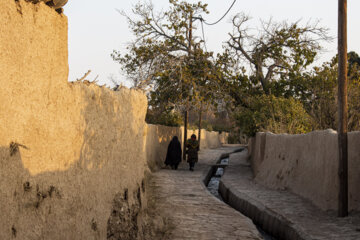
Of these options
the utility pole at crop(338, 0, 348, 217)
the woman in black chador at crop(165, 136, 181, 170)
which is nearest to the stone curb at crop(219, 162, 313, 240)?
the utility pole at crop(338, 0, 348, 217)

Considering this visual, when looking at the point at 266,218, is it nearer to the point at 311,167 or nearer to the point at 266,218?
the point at 266,218

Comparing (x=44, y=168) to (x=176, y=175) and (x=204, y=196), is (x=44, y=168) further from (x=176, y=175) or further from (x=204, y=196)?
(x=176, y=175)

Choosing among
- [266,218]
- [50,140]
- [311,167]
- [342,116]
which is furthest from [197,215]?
[50,140]

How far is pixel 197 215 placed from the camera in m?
8.60

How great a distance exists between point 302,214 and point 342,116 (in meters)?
1.89

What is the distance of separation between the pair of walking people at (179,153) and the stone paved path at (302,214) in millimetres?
3763

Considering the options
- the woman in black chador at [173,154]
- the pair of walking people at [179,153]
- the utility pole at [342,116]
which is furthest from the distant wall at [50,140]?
the woman in black chador at [173,154]

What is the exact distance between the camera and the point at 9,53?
11.4 feet

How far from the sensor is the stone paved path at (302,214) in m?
7.15

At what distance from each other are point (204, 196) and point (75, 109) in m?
6.76

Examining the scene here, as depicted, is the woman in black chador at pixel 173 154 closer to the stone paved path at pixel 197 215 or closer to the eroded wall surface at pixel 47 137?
the stone paved path at pixel 197 215

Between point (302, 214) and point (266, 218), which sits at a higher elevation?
point (302, 214)

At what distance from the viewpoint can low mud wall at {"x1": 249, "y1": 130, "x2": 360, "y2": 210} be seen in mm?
8297

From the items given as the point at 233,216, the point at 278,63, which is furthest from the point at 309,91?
the point at 233,216
